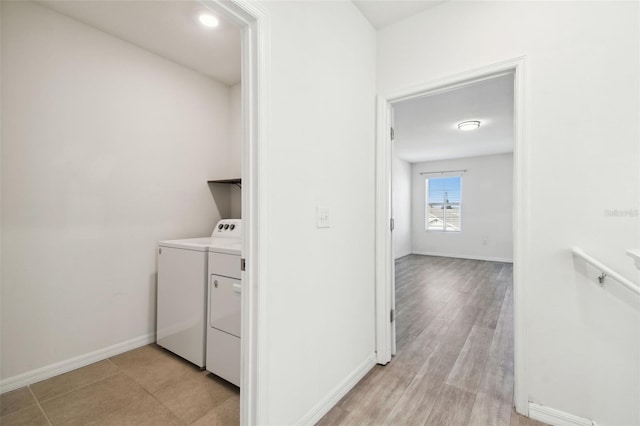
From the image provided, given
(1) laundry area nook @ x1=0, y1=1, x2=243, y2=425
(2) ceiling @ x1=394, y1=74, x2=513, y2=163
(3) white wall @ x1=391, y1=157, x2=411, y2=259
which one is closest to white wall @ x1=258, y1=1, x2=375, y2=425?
(1) laundry area nook @ x1=0, y1=1, x2=243, y2=425

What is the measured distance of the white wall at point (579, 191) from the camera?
4.35 ft

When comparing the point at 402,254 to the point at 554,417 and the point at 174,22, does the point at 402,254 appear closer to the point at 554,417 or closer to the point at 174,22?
the point at 554,417

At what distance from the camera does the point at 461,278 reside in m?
Answer: 4.83

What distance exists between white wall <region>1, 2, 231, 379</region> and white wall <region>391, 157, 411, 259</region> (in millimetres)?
5155

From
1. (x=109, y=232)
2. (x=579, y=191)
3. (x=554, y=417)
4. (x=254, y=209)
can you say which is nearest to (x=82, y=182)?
(x=109, y=232)

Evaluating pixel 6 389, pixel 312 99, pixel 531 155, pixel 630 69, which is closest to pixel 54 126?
pixel 6 389

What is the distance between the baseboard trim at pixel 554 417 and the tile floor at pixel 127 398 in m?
1.64

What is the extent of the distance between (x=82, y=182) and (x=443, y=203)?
7281mm

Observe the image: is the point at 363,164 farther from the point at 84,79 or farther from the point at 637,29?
the point at 84,79

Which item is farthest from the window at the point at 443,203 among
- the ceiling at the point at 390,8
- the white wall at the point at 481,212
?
the ceiling at the point at 390,8

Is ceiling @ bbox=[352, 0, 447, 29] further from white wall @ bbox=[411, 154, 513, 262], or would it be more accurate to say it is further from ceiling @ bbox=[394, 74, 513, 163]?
white wall @ bbox=[411, 154, 513, 262]

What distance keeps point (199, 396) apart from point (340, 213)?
1456 mm

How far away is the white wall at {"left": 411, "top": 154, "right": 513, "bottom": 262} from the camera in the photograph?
21.0ft

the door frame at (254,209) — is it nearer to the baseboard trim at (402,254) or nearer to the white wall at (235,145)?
the white wall at (235,145)
